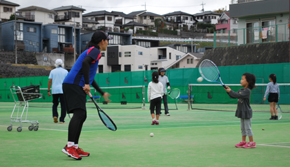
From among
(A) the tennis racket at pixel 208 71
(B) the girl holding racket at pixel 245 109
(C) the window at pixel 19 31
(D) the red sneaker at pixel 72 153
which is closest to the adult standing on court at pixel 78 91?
(D) the red sneaker at pixel 72 153

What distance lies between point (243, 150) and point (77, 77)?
2.90m

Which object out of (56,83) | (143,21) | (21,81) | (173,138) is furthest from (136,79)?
(143,21)

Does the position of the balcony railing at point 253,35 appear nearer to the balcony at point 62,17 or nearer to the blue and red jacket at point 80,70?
the blue and red jacket at point 80,70

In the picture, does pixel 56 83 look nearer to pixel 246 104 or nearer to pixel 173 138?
pixel 173 138

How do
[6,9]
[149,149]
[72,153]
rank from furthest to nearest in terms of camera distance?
1. [6,9]
2. [149,149]
3. [72,153]

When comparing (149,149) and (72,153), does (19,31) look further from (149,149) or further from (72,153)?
(72,153)

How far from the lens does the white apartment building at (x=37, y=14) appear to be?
85250mm

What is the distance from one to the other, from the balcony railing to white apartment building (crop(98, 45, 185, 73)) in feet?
145

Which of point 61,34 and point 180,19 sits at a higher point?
point 180,19

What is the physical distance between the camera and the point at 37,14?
85438mm

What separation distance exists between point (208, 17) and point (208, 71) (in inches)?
5338

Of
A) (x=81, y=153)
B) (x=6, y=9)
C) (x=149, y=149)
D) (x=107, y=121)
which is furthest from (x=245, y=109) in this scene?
(x=6, y=9)

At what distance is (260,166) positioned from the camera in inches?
197

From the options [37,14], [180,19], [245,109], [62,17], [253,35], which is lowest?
[245,109]
